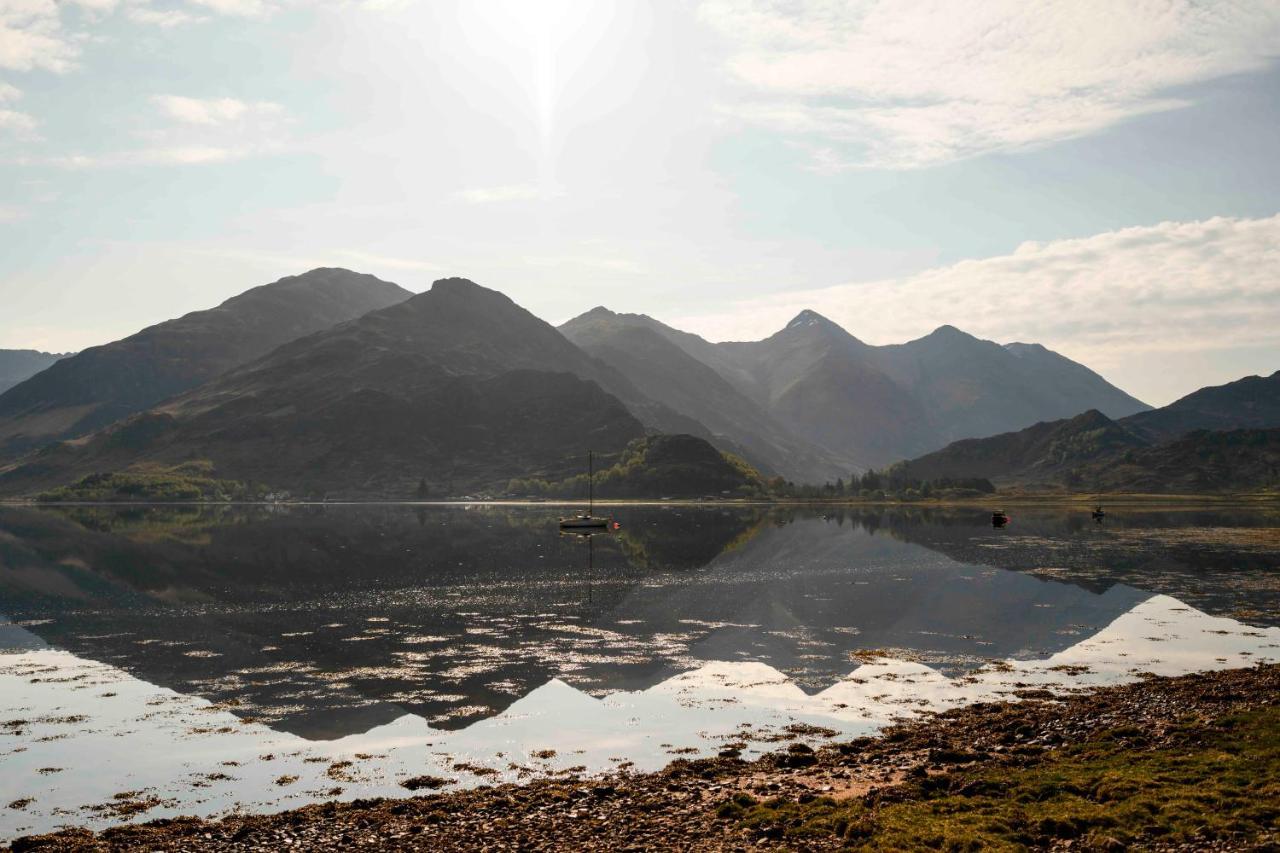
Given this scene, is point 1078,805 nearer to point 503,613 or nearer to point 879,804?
point 879,804

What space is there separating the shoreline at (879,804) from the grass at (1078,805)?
6 centimetres

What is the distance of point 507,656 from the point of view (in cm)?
6053

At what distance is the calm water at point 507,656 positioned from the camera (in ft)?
125

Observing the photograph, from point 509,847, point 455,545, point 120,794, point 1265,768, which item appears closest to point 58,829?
point 120,794

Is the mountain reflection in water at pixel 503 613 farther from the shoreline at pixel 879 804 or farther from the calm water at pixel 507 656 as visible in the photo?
the shoreline at pixel 879 804

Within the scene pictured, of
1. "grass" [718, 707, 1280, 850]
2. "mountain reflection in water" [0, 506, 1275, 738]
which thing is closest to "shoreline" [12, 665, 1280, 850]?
"grass" [718, 707, 1280, 850]

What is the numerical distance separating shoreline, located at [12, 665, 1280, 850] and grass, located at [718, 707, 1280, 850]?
A: 0.21ft

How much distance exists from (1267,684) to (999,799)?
23.7 metres

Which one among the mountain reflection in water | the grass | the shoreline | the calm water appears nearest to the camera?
the grass

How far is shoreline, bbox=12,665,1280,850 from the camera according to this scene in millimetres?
26703

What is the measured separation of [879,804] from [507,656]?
114 ft

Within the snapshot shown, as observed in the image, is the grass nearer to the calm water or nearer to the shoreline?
the shoreline

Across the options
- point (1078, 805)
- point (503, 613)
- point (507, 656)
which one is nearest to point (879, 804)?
point (1078, 805)

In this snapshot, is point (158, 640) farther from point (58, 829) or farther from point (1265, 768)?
point (1265, 768)
